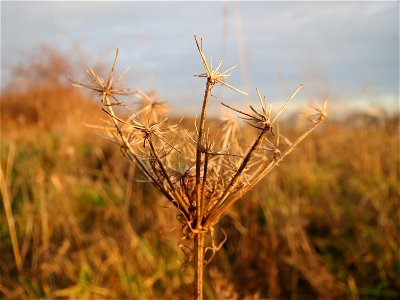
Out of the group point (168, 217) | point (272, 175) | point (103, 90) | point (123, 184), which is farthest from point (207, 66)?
point (123, 184)

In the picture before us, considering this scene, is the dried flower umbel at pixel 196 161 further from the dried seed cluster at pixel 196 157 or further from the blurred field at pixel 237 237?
the blurred field at pixel 237 237

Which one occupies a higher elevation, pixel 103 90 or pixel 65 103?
pixel 65 103

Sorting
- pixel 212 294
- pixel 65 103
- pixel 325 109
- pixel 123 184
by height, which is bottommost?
pixel 212 294

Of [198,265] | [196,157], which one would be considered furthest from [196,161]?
[198,265]

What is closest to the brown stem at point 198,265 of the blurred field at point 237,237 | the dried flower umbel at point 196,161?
the dried flower umbel at point 196,161

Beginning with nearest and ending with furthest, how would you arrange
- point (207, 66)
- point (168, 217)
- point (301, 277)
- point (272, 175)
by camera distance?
point (207, 66), point (301, 277), point (168, 217), point (272, 175)

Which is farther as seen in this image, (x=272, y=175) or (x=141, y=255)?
(x=272, y=175)

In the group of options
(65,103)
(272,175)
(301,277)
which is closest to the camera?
(301,277)

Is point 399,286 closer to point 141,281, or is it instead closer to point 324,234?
point 324,234
